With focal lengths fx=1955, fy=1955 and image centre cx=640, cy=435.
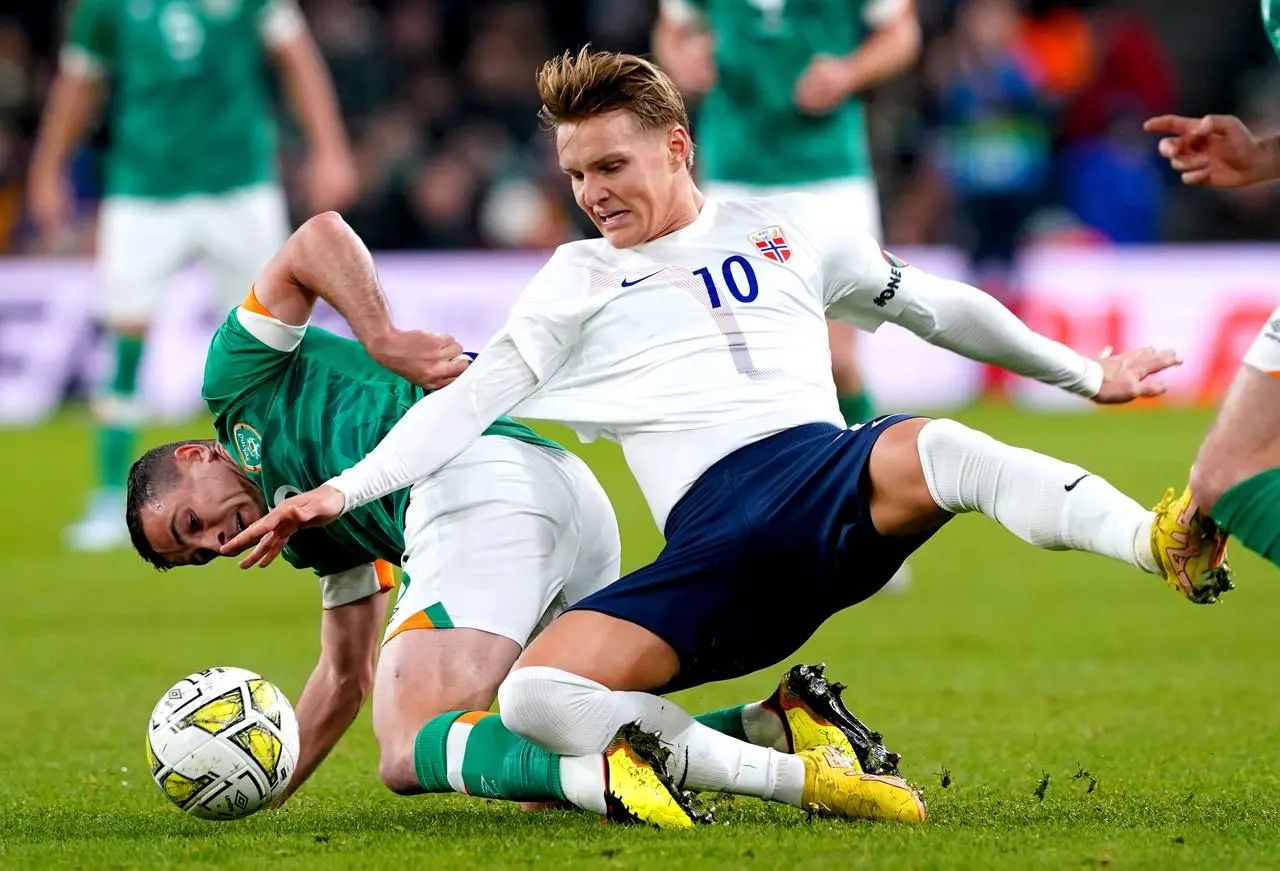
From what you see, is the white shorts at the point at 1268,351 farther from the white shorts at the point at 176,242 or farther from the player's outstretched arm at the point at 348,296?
the white shorts at the point at 176,242

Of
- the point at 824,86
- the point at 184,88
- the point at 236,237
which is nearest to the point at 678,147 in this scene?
Result: the point at 824,86

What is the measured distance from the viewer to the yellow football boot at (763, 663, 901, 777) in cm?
419

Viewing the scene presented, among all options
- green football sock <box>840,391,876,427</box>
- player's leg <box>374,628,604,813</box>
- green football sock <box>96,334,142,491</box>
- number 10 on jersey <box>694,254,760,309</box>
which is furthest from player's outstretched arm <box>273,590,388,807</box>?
green football sock <box>96,334,142,491</box>

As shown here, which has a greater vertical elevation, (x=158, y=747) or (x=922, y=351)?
(x=158, y=747)

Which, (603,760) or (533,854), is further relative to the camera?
(603,760)

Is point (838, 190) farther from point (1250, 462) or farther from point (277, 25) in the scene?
point (1250, 462)

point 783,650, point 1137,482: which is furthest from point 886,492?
point 1137,482

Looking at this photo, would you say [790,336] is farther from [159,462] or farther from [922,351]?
[922,351]

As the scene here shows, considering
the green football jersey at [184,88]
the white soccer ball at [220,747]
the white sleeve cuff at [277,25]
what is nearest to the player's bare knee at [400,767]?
the white soccer ball at [220,747]

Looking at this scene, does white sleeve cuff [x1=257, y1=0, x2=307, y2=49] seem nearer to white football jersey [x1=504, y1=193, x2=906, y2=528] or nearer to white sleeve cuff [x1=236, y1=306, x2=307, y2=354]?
white sleeve cuff [x1=236, y1=306, x2=307, y2=354]

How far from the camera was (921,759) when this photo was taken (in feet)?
15.7

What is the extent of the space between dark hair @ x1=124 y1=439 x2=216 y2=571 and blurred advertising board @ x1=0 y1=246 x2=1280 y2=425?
970 cm

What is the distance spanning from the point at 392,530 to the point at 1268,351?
2084mm

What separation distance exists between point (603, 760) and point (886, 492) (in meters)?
0.78
